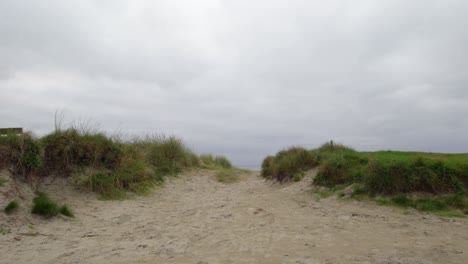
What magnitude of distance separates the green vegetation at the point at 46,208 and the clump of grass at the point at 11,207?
31 centimetres

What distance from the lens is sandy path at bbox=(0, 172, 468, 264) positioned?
419 cm

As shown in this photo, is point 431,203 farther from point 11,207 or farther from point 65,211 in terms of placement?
point 11,207

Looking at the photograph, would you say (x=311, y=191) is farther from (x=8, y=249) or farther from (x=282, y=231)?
(x=8, y=249)

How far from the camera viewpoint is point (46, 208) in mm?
6574

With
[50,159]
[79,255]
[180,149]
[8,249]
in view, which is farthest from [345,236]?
[180,149]

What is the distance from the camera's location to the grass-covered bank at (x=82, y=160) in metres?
7.67

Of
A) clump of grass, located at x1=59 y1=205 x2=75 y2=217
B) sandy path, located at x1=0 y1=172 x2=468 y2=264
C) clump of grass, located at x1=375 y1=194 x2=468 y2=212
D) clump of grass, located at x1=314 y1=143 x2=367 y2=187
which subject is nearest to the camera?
sandy path, located at x1=0 y1=172 x2=468 y2=264

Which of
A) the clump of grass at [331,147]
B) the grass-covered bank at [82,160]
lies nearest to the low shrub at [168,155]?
the grass-covered bank at [82,160]

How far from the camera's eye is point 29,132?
8062 millimetres

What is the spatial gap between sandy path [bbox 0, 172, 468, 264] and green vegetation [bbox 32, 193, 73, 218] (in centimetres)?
23

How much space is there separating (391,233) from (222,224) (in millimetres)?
2852

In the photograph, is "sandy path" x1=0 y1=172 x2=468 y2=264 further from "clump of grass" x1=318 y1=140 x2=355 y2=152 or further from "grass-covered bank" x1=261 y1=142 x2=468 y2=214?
"clump of grass" x1=318 y1=140 x2=355 y2=152

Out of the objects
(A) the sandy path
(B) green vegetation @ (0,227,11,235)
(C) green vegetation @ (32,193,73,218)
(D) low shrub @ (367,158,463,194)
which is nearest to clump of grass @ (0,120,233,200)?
(A) the sandy path

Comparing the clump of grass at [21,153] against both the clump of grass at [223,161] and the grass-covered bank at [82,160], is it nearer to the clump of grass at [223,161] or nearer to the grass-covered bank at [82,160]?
the grass-covered bank at [82,160]
